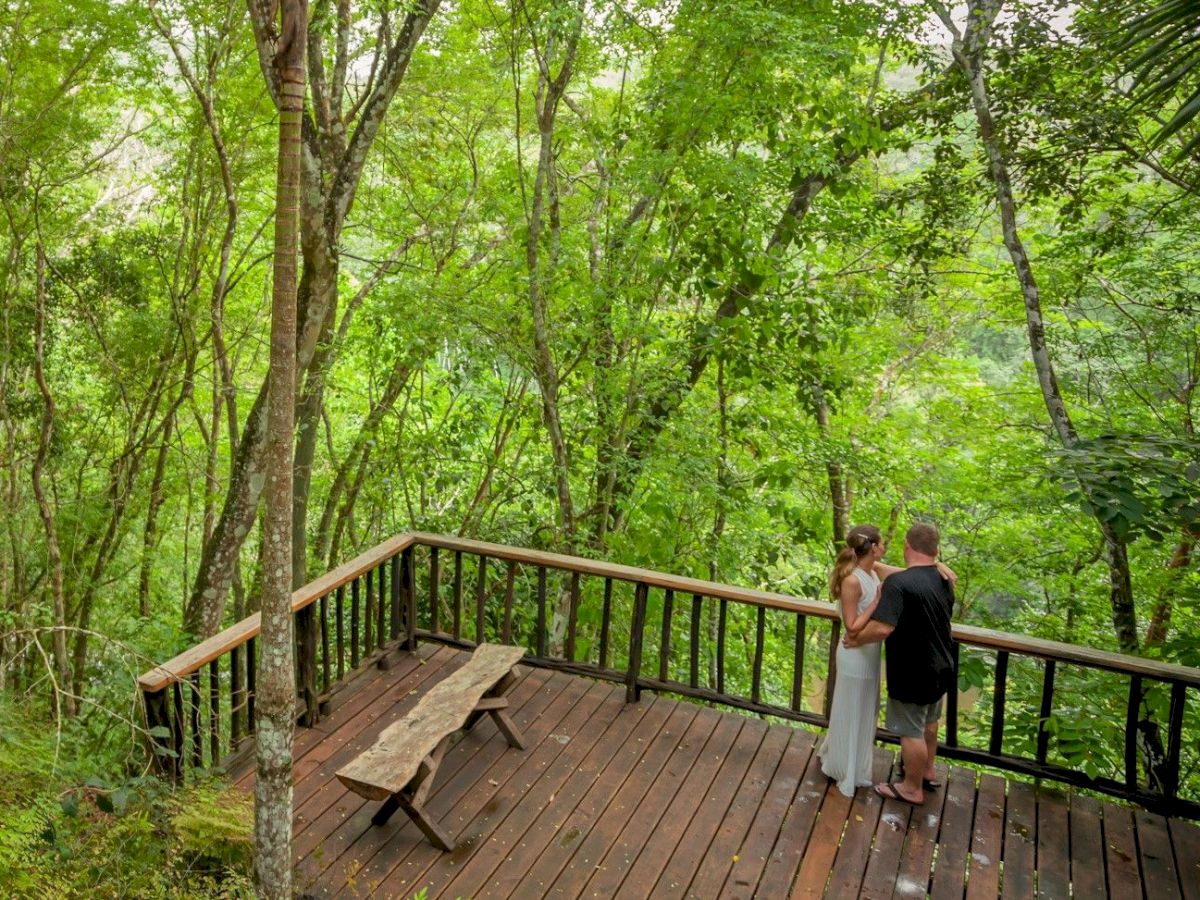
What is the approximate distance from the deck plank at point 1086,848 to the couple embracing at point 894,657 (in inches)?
23.2

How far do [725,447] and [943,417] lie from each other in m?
3.45

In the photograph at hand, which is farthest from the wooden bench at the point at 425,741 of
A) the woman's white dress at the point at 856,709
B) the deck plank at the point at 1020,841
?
the deck plank at the point at 1020,841

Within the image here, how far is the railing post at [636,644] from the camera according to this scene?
4.58 meters

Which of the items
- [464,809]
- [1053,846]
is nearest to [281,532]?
[464,809]

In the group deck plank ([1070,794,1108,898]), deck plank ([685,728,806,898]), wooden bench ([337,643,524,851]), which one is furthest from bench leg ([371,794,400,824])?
deck plank ([1070,794,1108,898])

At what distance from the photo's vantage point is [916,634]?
12.0 feet

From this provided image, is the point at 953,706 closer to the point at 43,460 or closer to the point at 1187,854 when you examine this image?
the point at 1187,854

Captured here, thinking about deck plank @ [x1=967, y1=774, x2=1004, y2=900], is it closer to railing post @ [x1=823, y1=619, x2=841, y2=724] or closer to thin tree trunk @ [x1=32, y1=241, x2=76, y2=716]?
railing post @ [x1=823, y1=619, x2=841, y2=724]

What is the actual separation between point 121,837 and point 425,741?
1.10 meters

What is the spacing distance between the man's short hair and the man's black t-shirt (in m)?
0.08

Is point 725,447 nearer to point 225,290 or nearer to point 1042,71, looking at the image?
point 1042,71

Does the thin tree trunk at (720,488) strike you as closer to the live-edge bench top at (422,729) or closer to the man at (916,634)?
the live-edge bench top at (422,729)

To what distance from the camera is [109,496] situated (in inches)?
357

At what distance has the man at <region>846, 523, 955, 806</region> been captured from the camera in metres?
3.63
